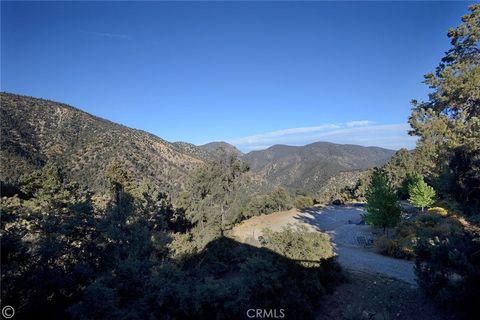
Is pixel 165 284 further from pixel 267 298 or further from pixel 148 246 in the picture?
pixel 148 246

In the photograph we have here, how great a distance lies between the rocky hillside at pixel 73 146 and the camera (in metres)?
57.9

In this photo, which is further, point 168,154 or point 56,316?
point 168,154

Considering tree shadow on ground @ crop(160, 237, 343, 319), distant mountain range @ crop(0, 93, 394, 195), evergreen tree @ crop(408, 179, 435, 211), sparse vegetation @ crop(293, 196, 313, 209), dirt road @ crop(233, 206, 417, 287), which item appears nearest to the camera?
tree shadow on ground @ crop(160, 237, 343, 319)

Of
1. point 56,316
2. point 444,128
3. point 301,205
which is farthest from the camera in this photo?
point 301,205

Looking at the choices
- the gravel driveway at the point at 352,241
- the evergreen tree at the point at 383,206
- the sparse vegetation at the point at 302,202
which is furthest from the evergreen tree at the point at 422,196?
the sparse vegetation at the point at 302,202

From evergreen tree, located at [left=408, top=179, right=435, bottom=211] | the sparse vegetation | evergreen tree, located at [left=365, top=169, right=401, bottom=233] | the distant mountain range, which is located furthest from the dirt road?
the distant mountain range

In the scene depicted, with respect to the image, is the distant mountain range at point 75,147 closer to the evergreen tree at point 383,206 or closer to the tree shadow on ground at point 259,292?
the evergreen tree at point 383,206

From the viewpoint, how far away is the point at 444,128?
1959 cm

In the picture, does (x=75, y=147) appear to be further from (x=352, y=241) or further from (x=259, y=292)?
(x=259, y=292)

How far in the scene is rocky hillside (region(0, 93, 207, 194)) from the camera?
190ft

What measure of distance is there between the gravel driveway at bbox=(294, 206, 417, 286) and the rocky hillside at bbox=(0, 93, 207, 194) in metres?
39.3

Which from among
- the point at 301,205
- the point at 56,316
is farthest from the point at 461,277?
the point at 301,205

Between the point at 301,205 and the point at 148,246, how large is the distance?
95.6 feet

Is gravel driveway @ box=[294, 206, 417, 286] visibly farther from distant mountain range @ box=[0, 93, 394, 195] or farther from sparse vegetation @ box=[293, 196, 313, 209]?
distant mountain range @ box=[0, 93, 394, 195]
